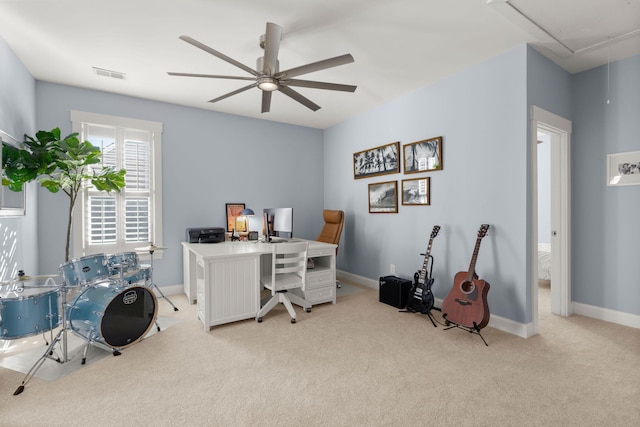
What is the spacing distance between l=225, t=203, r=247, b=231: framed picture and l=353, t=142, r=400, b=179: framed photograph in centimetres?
188

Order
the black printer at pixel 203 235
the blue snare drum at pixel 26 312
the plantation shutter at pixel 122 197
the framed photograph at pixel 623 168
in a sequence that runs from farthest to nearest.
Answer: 1. the black printer at pixel 203 235
2. the plantation shutter at pixel 122 197
3. the framed photograph at pixel 623 168
4. the blue snare drum at pixel 26 312

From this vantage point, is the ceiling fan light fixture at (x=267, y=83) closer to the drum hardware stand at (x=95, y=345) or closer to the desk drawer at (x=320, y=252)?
the desk drawer at (x=320, y=252)

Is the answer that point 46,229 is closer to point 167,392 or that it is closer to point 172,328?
point 172,328

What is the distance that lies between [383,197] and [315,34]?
235 cm

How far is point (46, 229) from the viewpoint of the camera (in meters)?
3.52

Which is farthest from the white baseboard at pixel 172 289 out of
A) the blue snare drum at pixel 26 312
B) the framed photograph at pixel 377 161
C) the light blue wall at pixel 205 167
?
the framed photograph at pixel 377 161

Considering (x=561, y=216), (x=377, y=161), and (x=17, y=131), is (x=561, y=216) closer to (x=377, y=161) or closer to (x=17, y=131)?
(x=377, y=161)

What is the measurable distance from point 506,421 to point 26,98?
16.1 feet

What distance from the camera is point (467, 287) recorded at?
9.32ft

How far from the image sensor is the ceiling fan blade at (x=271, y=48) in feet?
6.46

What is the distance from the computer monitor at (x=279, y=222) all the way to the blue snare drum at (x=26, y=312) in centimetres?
222

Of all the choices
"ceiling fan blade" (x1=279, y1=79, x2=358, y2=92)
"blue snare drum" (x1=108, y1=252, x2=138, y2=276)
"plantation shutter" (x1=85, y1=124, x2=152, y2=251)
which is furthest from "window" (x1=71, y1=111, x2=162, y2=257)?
"ceiling fan blade" (x1=279, y1=79, x2=358, y2=92)

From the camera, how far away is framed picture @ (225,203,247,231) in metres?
4.61

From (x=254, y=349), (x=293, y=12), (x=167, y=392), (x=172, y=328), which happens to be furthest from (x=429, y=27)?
(x=172, y=328)
